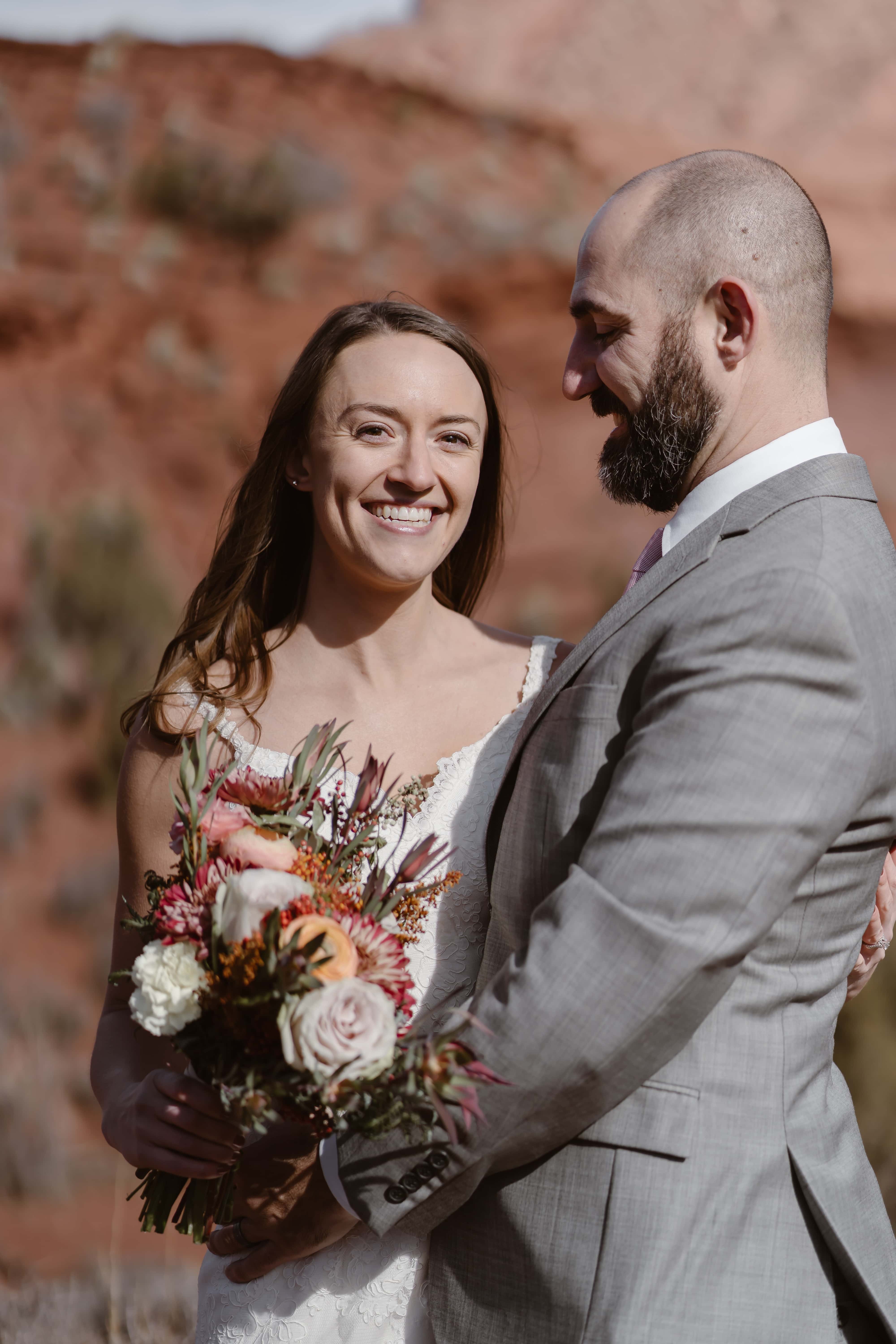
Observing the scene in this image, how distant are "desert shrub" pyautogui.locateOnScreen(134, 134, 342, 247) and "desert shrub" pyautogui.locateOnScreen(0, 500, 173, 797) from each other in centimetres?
429

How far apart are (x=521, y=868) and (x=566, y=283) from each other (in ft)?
39.0

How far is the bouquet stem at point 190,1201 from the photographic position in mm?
1783

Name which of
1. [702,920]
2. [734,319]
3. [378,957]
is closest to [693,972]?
[702,920]

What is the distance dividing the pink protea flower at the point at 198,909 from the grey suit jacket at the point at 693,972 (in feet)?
1.33

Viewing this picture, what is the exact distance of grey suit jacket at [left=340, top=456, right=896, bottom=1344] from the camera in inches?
59.7

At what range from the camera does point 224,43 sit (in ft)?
47.7

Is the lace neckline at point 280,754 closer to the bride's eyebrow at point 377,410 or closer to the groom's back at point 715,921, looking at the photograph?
the groom's back at point 715,921

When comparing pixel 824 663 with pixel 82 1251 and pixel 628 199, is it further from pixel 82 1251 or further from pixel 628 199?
pixel 82 1251

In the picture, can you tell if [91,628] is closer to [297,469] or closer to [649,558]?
[297,469]

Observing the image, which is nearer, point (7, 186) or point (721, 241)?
point (721, 241)

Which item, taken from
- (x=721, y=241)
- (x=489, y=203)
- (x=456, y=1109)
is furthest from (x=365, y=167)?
(x=456, y=1109)

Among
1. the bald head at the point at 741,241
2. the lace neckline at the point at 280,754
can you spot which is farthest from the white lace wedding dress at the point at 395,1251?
the bald head at the point at 741,241

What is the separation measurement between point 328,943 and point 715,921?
525mm

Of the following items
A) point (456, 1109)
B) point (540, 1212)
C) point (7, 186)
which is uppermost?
point (7, 186)
